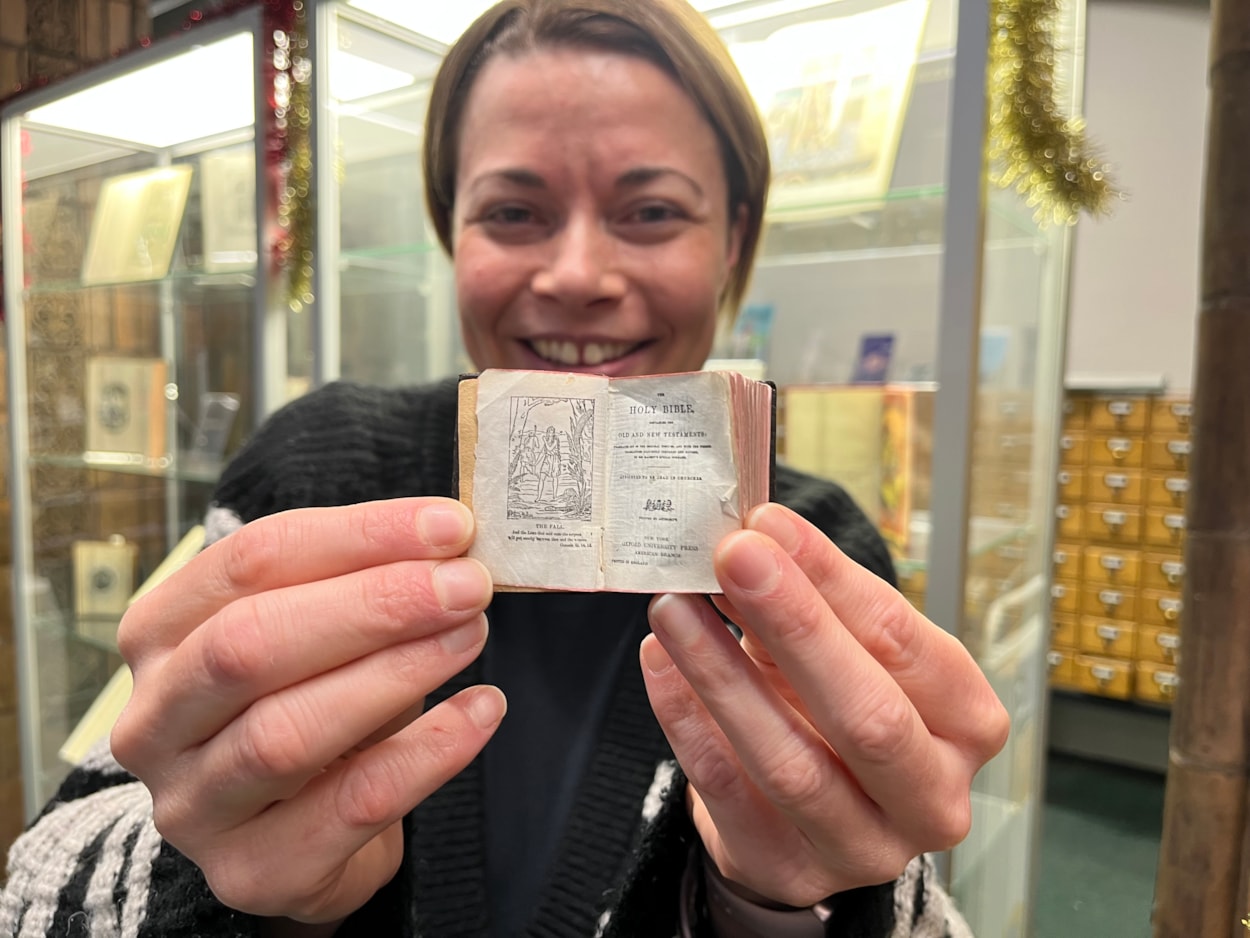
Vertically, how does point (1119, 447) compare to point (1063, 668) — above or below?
above

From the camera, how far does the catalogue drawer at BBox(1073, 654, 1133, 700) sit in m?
3.11

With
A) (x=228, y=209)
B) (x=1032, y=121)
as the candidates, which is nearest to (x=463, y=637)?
(x=1032, y=121)

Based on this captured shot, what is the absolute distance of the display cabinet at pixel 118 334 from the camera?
1.74m

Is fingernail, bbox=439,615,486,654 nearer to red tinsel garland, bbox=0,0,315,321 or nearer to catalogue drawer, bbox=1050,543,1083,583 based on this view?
red tinsel garland, bbox=0,0,315,321

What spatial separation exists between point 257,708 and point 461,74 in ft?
2.03

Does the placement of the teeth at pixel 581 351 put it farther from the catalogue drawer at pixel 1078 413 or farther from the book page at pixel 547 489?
the catalogue drawer at pixel 1078 413

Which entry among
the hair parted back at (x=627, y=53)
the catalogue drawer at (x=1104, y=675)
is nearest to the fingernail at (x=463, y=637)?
the hair parted back at (x=627, y=53)

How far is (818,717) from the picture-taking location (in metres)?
0.47

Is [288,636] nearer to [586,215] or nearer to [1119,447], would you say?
[586,215]

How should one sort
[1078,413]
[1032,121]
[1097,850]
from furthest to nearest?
[1078,413] < [1097,850] < [1032,121]

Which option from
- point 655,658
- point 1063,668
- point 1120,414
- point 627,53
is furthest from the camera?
point 1063,668

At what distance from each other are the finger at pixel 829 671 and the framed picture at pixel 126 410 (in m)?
1.95

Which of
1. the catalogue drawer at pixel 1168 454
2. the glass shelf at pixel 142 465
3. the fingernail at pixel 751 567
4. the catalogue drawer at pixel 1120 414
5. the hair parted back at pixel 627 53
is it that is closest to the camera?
the fingernail at pixel 751 567

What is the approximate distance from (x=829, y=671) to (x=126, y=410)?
2111mm
